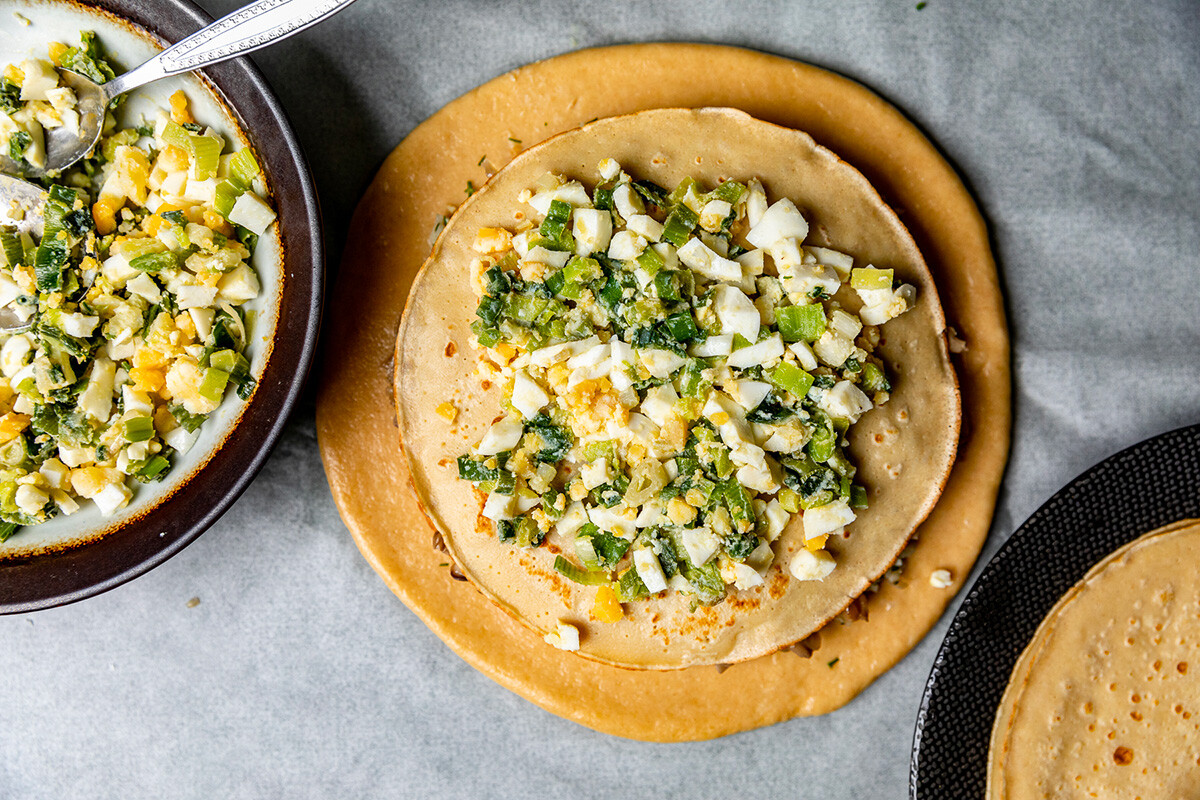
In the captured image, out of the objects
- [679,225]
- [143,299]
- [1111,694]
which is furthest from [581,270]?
[1111,694]

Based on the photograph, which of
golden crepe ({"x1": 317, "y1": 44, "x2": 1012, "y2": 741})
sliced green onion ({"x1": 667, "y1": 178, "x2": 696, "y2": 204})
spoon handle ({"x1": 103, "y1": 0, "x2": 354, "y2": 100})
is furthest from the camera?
golden crepe ({"x1": 317, "y1": 44, "x2": 1012, "y2": 741})

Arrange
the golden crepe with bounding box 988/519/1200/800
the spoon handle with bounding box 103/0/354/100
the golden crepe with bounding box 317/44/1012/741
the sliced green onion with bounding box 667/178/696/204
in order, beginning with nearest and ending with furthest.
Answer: the spoon handle with bounding box 103/0/354/100, the sliced green onion with bounding box 667/178/696/204, the golden crepe with bounding box 988/519/1200/800, the golden crepe with bounding box 317/44/1012/741

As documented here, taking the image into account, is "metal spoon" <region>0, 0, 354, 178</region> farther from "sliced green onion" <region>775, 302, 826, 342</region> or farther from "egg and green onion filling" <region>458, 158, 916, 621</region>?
"sliced green onion" <region>775, 302, 826, 342</region>

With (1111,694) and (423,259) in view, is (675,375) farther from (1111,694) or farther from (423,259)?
(1111,694)

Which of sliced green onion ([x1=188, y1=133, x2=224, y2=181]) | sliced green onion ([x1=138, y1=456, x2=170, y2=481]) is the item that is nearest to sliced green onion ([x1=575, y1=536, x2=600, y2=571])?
sliced green onion ([x1=138, y1=456, x2=170, y2=481])

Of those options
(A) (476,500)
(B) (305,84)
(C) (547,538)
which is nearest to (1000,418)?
(C) (547,538)
